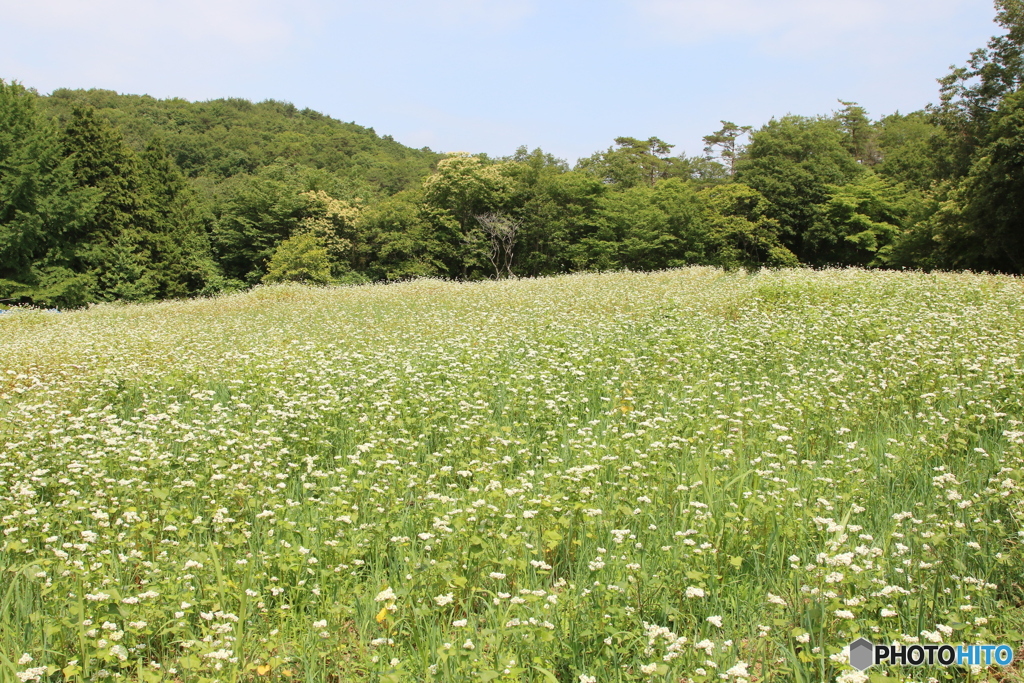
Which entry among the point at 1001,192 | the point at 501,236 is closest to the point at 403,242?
the point at 501,236

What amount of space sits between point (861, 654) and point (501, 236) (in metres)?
44.7

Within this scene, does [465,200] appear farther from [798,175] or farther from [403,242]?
[798,175]

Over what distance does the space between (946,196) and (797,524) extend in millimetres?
35037

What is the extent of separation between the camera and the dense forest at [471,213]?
109 feet

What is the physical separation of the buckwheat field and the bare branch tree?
37.6 metres

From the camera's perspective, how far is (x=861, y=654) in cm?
269

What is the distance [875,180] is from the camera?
136ft

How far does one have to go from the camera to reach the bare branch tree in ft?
150

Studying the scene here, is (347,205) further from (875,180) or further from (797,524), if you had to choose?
(797,524)

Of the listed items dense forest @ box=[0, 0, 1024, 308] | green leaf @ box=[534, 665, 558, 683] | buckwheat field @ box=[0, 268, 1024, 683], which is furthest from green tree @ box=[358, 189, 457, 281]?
green leaf @ box=[534, 665, 558, 683]

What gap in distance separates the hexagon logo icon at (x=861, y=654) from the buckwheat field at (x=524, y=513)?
0.06 m

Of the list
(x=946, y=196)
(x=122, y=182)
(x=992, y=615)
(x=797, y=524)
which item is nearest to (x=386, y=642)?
(x=797, y=524)

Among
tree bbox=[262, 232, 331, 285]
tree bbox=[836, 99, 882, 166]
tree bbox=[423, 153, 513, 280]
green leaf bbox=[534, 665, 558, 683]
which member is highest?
tree bbox=[836, 99, 882, 166]

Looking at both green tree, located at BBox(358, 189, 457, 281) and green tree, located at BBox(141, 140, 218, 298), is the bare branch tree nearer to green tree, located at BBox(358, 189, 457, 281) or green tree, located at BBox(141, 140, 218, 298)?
green tree, located at BBox(358, 189, 457, 281)
